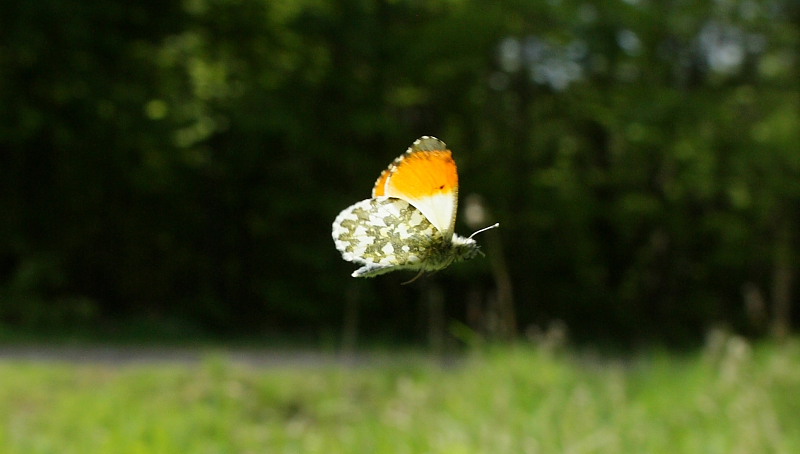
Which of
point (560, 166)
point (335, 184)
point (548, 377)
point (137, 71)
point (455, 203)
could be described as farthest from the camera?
point (560, 166)

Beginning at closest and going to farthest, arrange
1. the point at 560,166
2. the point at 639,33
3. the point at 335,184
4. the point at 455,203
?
the point at 455,203 → the point at 335,184 → the point at 639,33 → the point at 560,166

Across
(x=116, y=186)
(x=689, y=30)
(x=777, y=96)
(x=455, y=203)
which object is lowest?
(x=455, y=203)

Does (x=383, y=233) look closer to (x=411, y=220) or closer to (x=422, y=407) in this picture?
(x=411, y=220)

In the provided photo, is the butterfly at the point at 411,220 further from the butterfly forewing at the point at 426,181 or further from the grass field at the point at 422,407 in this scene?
the grass field at the point at 422,407

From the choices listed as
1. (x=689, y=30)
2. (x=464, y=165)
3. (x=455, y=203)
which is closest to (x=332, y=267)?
(x=464, y=165)

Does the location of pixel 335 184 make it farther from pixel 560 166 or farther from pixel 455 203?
pixel 455 203

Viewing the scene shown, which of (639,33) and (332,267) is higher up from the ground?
(639,33)

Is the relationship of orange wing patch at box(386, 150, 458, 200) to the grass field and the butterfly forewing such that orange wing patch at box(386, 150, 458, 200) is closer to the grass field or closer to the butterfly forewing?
the butterfly forewing
